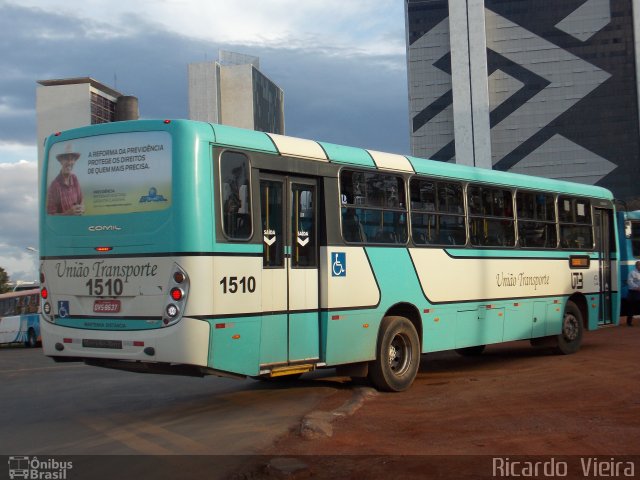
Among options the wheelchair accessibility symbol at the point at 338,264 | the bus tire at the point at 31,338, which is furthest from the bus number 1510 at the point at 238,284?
the bus tire at the point at 31,338

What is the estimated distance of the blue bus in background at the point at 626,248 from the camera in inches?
819

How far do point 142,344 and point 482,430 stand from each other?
11.8 ft

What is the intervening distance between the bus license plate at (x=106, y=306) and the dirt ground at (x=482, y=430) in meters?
2.36

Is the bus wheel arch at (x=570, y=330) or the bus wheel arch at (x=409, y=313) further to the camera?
the bus wheel arch at (x=570, y=330)

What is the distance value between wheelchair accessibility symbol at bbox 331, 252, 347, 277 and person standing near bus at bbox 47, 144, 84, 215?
3070 millimetres

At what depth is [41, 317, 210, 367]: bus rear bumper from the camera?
8094mm

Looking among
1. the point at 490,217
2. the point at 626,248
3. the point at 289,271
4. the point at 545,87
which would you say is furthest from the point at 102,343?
the point at 545,87

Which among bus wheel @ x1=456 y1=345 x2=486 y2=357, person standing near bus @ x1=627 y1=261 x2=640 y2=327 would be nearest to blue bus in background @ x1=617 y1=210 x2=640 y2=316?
person standing near bus @ x1=627 y1=261 x2=640 y2=327

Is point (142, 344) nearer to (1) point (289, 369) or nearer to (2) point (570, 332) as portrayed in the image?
(1) point (289, 369)

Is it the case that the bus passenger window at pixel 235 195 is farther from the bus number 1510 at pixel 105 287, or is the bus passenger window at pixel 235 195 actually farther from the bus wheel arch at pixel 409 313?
the bus wheel arch at pixel 409 313

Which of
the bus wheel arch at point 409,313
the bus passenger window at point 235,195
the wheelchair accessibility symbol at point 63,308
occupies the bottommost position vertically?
the bus wheel arch at point 409,313

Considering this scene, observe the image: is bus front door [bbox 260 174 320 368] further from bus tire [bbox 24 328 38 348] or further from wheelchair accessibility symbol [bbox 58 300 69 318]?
bus tire [bbox 24 328 38 348]

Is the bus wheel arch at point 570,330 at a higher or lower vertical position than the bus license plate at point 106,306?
lower

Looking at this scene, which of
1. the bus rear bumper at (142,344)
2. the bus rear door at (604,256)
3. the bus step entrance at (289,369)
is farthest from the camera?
the bus rear door at (604,256)
